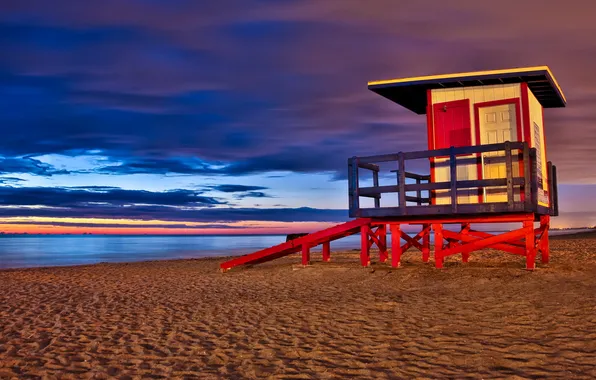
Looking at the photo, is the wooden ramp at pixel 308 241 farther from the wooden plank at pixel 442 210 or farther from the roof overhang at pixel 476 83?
the roof overhang at pixel 476 83

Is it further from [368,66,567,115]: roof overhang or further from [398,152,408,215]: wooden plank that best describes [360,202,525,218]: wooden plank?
[368,66,567,115]: roof overhang

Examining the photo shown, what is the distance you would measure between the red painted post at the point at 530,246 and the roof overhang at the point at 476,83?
3806 mm

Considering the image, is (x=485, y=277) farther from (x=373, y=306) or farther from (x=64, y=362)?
(x=64, y=362)

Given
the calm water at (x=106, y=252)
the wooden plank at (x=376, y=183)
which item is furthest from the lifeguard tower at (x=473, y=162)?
the calm water at (x=106, y=252)

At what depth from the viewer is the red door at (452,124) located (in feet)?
45.3

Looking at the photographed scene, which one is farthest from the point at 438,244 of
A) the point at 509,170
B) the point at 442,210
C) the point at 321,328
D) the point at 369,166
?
the point at 321,328

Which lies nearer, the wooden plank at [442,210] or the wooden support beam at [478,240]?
the wooden plank at [442,210]

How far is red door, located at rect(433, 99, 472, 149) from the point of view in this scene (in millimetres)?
13797

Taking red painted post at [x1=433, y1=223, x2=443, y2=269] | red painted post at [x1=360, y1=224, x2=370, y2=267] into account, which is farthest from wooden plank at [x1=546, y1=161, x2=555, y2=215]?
red painted post at [x1=360, y1=224, x2=370, y2=267]

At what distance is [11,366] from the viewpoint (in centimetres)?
614

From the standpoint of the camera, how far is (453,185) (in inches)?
500

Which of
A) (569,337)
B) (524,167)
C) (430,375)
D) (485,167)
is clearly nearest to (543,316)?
(569,337)

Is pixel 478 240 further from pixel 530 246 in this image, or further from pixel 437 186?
pixel 437 186

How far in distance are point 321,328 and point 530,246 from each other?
7.40 meters
